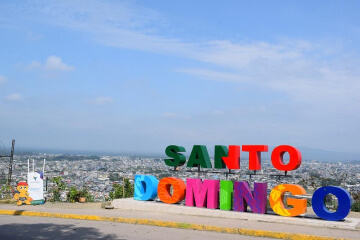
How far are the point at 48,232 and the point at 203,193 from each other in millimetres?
6885

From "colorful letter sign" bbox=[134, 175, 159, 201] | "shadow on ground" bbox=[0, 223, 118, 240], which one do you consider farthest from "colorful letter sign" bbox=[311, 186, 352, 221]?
"shadow on ground" bbox=[0, 223, 118, 240]

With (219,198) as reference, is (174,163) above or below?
above

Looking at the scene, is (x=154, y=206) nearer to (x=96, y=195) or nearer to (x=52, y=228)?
(x=52, y=228)

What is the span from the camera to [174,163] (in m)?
20.0

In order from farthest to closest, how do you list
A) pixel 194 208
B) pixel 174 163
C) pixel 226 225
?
1. pixel 174 163
2. pixel 194 208
3. pixel 226 225

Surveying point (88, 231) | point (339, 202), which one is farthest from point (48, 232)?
point (339, 202)

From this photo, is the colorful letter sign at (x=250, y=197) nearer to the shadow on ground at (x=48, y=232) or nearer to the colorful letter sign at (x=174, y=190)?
the colorful letter sign at (x=174, y=190)

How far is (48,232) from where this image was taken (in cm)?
1377

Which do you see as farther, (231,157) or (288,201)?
(231,157)

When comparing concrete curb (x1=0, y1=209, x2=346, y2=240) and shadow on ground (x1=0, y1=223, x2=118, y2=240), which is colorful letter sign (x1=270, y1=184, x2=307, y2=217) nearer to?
concrete curb (x1=0, y1=209, x2=346, y2=240)

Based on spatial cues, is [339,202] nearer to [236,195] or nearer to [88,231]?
[236,195]

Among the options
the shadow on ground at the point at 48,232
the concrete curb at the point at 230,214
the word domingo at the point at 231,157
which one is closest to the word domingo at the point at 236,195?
the concrete curb at the point at 230,214

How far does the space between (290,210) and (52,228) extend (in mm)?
8420

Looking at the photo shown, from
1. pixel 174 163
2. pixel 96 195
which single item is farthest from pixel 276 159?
pixel 96 195
